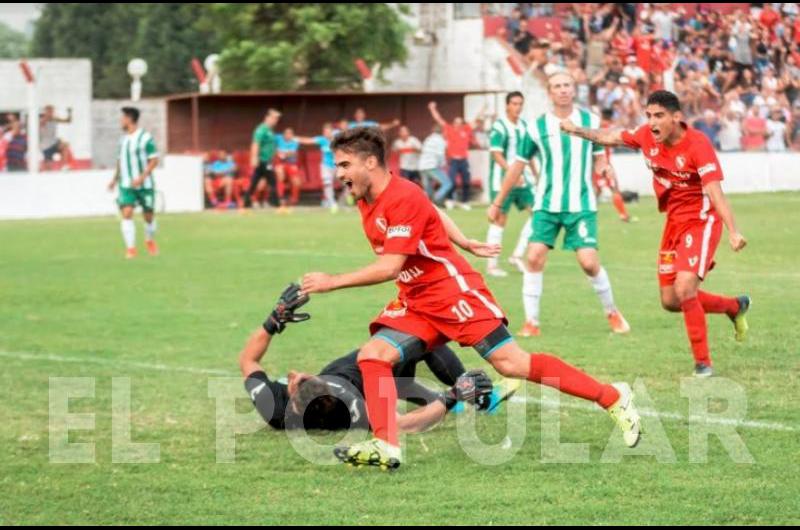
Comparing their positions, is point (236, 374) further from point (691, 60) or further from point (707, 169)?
point (691, 60)

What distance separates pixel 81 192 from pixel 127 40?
42.0 metres

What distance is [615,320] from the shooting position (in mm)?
12922

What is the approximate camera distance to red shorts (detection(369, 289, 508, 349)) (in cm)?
796

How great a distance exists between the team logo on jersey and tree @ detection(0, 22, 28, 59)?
313 ft

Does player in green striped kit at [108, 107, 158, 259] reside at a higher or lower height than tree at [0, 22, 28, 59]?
lower

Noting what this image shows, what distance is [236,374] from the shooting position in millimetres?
11344

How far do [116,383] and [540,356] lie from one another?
4.06 metres

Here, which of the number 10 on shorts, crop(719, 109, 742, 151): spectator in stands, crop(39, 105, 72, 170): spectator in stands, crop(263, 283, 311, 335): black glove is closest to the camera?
the number 10 on shorts

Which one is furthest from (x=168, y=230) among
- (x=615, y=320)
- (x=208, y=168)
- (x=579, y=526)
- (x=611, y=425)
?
(x=579, y=526)

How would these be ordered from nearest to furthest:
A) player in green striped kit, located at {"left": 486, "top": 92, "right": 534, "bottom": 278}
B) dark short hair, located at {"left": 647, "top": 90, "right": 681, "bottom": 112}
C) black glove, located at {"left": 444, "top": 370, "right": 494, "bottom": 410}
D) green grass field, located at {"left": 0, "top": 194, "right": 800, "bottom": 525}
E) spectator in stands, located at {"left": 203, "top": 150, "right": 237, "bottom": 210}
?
green grass field, located at {"left": 0, "top": 194, "right": 800, "bottom": 525} → black glove, located at {"left": 444, "top": 370, "right": 494, "bottom": 410} → dark short hair, located at {"left": 647, "top": 90, "right": 681, "bottom": 112} → player in green striped kit, located at {"left": 486, "top": 92, "right": 534, "bottom": 278} → spectator in stands, located at {"left": 203, "top": 150, "right": 237, "bottom": 210}

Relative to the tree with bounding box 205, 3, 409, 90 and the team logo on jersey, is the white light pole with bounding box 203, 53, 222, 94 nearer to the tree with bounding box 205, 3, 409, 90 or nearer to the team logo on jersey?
the tree with bounding box 205, 3, 409, 90

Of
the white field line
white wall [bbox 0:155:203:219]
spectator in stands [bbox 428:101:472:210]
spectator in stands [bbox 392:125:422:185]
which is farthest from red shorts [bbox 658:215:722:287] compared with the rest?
white wall [bbox 0:155:203:219]

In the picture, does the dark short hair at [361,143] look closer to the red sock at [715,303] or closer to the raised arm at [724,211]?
the raised arm at [724,211]

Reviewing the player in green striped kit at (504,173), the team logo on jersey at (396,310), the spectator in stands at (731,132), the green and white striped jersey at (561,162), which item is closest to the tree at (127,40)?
the spectator in stands at (731,132)
